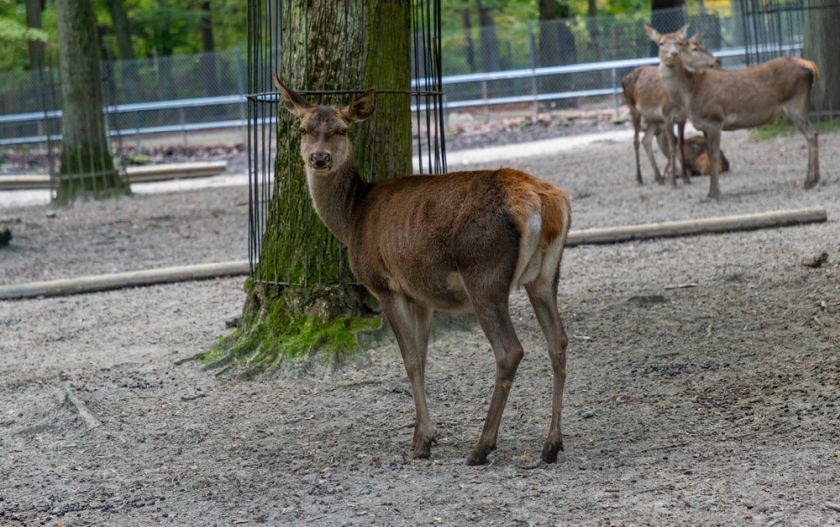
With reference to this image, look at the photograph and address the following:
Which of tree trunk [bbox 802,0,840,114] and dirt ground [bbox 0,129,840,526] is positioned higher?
tree trunk [bbox 802,0,840,114]

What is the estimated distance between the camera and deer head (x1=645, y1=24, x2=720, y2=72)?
1309cm

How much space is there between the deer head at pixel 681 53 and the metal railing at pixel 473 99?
36.8 ft

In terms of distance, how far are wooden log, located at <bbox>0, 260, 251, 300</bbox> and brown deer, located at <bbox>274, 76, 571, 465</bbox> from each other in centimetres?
427

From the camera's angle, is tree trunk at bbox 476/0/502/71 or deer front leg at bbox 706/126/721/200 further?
tree trunk at bbox 476/0/502/71

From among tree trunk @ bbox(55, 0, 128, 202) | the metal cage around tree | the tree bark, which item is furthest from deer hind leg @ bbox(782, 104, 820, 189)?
the tree bark

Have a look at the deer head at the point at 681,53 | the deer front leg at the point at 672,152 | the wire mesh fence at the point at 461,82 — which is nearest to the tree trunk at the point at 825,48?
the deer head at the point at 681,53

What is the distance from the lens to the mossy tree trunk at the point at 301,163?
6625 mm

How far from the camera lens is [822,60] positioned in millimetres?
16203

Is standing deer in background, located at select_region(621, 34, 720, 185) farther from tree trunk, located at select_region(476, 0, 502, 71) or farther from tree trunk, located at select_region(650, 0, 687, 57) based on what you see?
tree trunk, located at select_region(476, 0, 502, 71)

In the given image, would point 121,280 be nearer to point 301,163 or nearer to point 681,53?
point 301,163

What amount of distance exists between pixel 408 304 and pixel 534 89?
2217cm

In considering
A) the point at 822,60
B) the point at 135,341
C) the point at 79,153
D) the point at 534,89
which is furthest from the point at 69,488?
the point at 534,89

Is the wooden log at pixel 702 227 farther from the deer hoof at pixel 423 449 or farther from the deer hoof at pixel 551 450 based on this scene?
the deer hoof at pixel 551 450

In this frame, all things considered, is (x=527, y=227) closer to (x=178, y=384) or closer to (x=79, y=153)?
(x=178, y=384)
